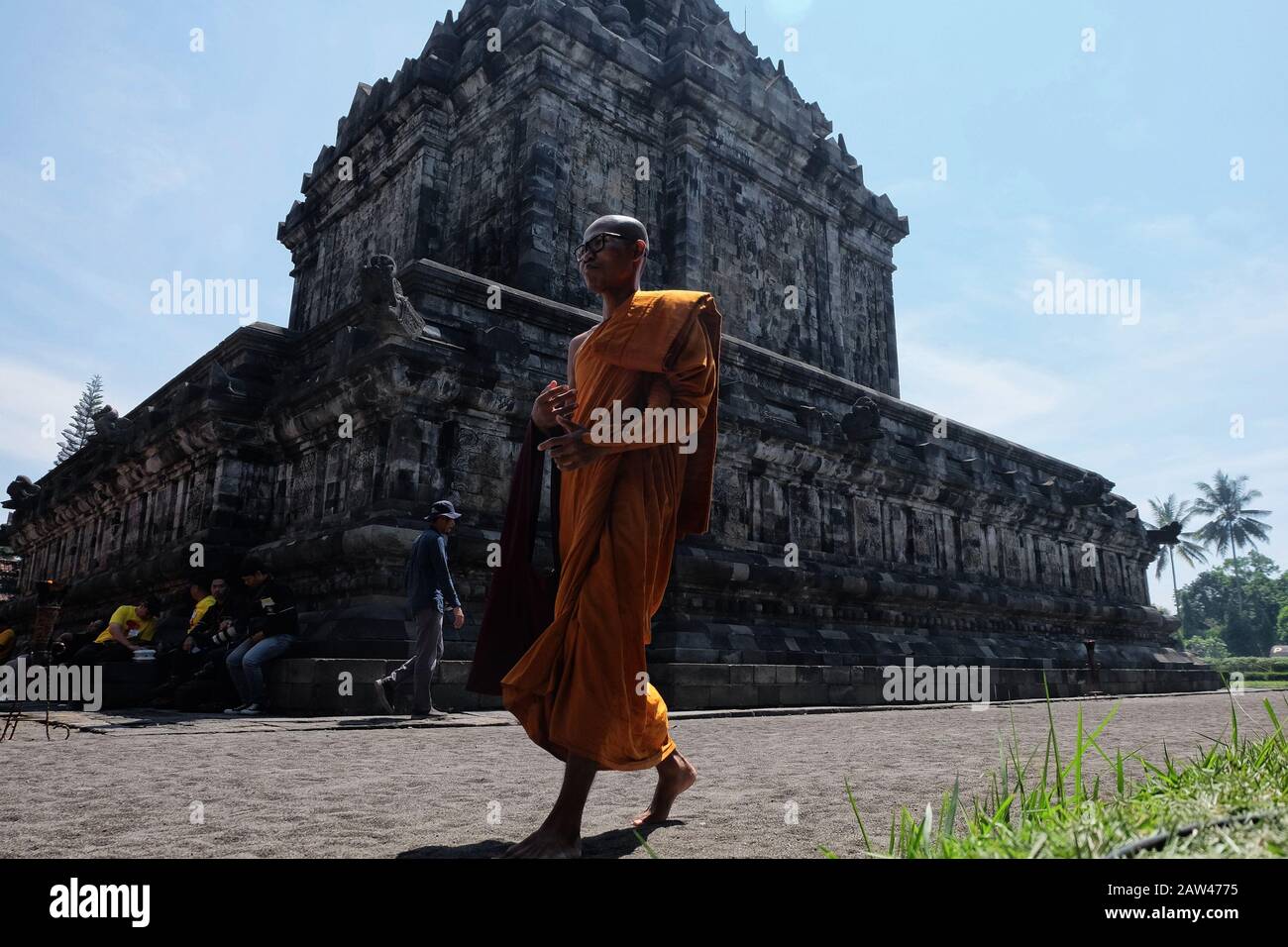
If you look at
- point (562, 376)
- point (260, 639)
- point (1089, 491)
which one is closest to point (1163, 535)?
point (1089, 491)

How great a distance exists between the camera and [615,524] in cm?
298

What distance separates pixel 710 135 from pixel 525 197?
4.71 meters

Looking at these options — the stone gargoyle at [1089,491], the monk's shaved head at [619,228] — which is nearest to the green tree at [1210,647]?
the stone gargoyle at [1089,491]

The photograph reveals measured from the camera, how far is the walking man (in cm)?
771

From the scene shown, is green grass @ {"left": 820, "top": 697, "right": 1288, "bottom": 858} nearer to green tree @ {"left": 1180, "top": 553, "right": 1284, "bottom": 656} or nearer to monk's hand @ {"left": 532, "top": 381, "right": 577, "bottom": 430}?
monk's hand @ {"left": 532, "top": 381, "right": 577, "bottom": 430}

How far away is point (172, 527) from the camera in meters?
13.8

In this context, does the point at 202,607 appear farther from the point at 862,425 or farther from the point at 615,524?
the point at 862,425

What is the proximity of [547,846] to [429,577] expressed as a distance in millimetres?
5584

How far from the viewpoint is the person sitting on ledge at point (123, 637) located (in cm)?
937

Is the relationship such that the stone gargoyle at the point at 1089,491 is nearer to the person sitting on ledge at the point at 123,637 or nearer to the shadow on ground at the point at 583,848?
the person sitting on ledge at the point at 123,637

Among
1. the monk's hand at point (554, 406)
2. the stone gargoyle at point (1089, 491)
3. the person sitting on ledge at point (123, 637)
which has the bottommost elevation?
the person sitting on ledge at point (123, 637)

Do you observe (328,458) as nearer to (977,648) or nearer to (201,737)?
(201,737)

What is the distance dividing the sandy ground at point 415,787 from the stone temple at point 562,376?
281 cm

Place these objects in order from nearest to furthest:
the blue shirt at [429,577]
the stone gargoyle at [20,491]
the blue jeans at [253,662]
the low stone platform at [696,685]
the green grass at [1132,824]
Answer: the green grass at [1132,824] < the blue shirt at [429,577] < the low stone platform at [696,685] < the blue jeans at [253,662] < the stone gargoyle at [20,491]
